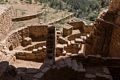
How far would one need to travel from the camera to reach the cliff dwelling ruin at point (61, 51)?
10.4 metres

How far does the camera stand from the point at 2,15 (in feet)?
61.8

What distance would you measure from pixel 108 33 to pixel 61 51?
3938 mm

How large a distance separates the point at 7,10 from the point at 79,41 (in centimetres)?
620

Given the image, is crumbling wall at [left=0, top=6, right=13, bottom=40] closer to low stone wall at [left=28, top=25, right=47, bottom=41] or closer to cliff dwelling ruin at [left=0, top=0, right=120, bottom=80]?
cliff dwelling ruin at [left=0, top=0, right=120, bottom=80]

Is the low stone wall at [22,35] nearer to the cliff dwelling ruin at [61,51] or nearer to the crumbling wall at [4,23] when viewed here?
the cliff dwelling ruin at [61,51]

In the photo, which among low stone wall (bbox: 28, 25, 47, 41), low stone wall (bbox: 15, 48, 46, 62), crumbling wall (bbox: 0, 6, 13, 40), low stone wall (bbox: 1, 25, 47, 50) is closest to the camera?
low stone wall (bbox: 15, 48, 46, 62)

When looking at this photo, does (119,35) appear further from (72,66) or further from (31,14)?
(31,14)

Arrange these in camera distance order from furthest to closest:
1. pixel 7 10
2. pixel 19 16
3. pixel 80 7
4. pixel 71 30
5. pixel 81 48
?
pixel 80 7 < pixel 19 16 < pixel 71 30 < pixel 7 10 < pixel 81 48

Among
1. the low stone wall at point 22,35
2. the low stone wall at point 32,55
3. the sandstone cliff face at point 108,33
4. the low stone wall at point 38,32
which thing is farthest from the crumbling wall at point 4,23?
the sandstone cliff face at point 108,33

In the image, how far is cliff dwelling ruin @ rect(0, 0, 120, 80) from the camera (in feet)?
34.1

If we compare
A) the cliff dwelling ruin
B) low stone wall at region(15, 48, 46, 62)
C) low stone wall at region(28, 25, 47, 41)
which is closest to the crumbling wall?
the cliff dwelling ruin

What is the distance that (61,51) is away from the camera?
1717 centimetres

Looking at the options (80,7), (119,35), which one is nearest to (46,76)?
(119,35)

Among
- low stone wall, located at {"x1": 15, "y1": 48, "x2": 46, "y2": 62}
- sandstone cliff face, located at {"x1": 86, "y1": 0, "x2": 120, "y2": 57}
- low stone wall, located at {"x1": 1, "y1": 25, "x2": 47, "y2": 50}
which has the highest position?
sandstone cliff face, located at {"x1": 86, "y1": 0, "x2": 120, "y2": 57}
